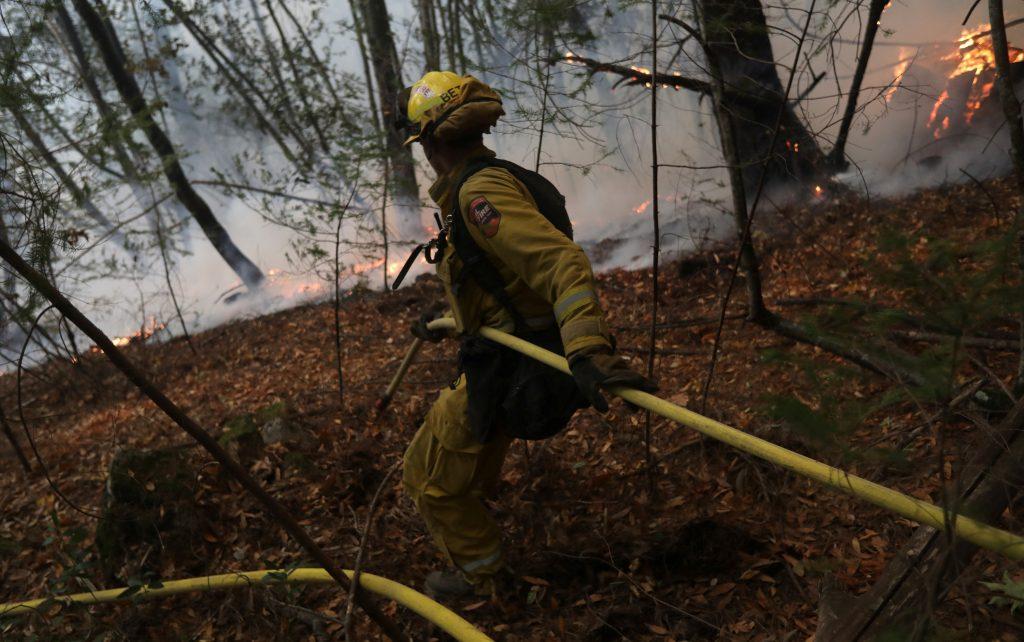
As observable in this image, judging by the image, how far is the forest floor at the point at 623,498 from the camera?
2.89 metres

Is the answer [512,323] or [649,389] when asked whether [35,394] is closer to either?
[512,323]

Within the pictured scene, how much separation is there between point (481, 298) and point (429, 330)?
83 centimetres

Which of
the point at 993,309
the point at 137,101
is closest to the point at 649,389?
the point at 993,309

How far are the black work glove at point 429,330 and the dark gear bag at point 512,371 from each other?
0.73 meters

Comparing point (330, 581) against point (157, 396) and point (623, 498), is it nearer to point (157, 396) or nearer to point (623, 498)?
point (157, 396)

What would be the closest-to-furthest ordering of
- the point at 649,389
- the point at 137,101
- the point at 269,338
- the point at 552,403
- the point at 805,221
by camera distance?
1. the point at 649,389
2. the point at 552,403
3. the point at 805,221
4. the point at 269,338
5. the point at 137,101

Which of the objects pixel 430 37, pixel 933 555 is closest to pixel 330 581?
pixel 933 555

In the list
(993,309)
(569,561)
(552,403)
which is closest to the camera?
(993,309)

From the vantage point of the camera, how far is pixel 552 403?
2812 mm

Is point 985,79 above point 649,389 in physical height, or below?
above

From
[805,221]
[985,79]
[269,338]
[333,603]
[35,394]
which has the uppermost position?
[985,79]

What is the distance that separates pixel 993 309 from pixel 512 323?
1873mm

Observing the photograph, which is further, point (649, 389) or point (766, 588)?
point (766, 588)

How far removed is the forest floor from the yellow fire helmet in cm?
165
